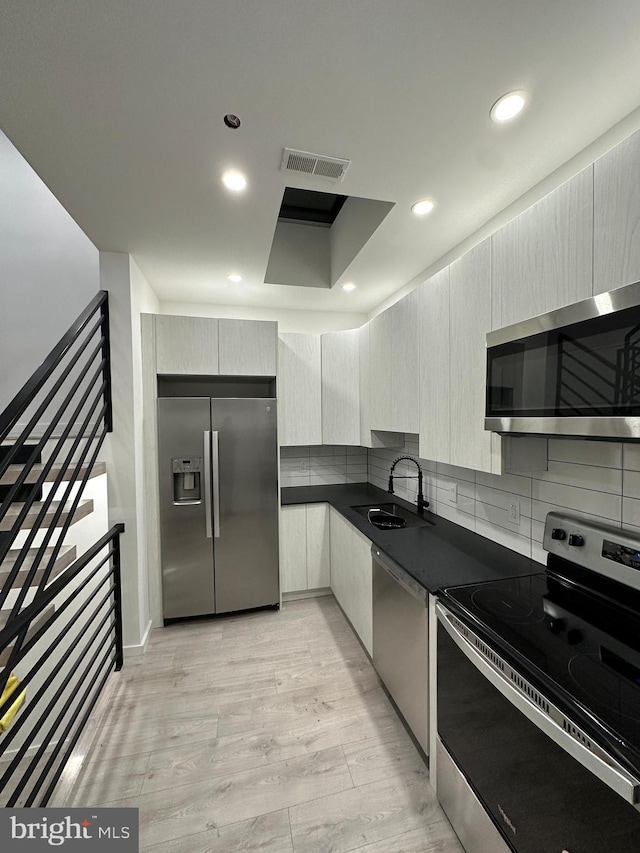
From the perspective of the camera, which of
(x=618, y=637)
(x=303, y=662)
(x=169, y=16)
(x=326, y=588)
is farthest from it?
(x=326, y=588)

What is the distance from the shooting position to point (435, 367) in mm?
A: 1970

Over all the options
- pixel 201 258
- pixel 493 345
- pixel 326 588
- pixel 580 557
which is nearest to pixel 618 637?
pixel 580 557

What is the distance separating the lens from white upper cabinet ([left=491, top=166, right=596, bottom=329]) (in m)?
1.14

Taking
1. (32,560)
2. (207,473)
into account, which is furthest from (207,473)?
(32,560)

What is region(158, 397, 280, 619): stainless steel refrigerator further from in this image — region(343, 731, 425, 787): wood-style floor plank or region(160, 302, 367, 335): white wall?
region(343, 731, 425, 787): wood-style floor plank

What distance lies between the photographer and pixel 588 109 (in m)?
1.28

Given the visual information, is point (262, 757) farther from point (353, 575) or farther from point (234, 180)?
point (234, 180)

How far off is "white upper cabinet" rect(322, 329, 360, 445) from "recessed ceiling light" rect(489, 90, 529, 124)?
6.34 ft

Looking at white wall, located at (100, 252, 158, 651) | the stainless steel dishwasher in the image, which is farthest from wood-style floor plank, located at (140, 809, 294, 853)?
white wall, located at (100, 252, 158, 651)

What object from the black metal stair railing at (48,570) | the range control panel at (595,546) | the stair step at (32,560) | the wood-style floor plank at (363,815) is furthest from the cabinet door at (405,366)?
the stair step at (32,560)

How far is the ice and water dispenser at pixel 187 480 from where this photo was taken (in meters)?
2.73

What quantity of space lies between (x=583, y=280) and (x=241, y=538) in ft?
8.70

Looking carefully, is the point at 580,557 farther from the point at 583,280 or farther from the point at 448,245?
the point at 448,245

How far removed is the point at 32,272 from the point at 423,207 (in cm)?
281
